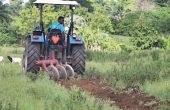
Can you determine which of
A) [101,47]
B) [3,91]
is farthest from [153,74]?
[101,47]

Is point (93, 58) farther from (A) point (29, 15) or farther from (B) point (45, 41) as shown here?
(A) point (29, 15)

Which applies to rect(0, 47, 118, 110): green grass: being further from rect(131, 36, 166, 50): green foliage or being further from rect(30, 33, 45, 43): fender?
rect(131, 36, 166, 50): green foliage

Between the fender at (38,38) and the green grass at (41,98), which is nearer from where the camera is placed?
the green grass at (41,98)

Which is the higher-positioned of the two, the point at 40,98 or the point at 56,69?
the point at 40,98

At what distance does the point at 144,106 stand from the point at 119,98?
1073 mm

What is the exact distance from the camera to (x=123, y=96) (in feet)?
33.0

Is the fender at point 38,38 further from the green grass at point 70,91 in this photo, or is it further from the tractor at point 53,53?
the green grass at point 70,91

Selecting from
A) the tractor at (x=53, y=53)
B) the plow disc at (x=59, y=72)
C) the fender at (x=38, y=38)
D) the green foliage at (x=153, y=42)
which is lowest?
the green foliage at (x=153, y=42)

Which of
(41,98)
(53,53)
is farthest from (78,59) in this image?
(41,98)

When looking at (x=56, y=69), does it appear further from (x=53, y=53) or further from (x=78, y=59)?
(x=78, y=59)

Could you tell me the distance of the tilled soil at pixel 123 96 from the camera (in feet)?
29.1

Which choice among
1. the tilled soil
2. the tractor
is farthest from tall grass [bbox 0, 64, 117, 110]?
the tractor

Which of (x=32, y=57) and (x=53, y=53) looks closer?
(x=53, y=53)

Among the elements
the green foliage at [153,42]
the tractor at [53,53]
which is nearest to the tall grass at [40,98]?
the tractor at [53,53]
